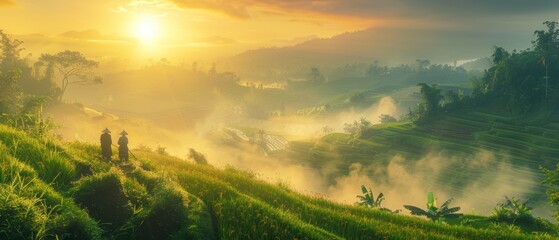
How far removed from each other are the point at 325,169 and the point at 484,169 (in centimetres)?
5456

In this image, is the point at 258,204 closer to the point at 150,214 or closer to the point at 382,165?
the point at 150,214

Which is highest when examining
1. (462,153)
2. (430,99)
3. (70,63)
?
(70,63)

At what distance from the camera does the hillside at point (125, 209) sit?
25.1 ft

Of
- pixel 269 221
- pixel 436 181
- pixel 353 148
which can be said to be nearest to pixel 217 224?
pixel 269 221

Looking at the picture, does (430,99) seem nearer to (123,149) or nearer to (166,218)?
(123,149)

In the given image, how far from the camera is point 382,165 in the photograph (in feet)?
479

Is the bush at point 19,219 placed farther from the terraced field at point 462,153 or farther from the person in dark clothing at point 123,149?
the terraced field at point 462,153

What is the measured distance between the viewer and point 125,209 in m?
10.2

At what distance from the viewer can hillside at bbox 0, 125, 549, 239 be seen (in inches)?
301

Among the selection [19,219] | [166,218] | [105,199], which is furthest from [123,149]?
[19,219]

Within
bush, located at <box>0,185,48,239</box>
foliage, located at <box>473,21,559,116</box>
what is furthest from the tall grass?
foliage, located at <box>473,21,559,116</box>

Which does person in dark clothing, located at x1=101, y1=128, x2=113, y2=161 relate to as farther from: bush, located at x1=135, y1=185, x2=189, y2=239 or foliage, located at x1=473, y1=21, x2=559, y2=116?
foliage, located at x1=473, y1=21, x2=559, y2=116

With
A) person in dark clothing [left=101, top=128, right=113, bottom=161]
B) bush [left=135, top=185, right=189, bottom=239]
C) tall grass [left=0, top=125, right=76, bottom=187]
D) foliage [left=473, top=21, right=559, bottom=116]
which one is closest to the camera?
bush [left=135, top=185, right=189, bottom=239]

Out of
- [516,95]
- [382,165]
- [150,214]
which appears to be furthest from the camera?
[516,95]
